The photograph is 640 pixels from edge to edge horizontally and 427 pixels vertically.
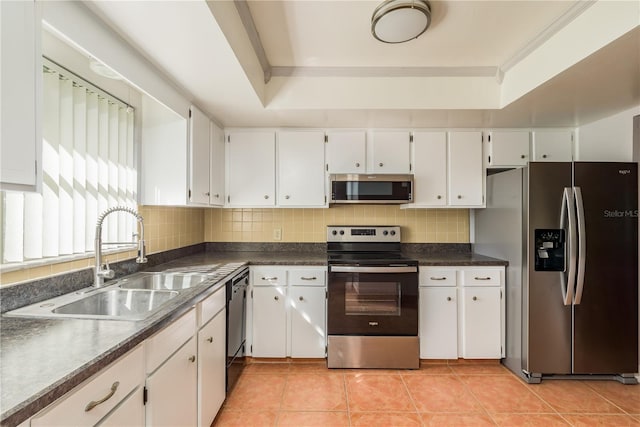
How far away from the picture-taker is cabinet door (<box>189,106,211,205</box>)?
6.97ft

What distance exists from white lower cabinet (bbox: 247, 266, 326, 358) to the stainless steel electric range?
0.12m

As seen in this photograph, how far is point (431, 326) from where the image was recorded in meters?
2.48

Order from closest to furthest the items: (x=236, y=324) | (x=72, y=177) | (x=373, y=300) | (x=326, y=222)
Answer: (x=72, y=177) → (x=236, y=324) → (x=373, y=300) → (x=326, y=222)

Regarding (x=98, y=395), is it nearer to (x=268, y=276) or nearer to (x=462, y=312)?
(x=268, y=276)

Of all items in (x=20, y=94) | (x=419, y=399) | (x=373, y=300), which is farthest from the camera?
(x=373, y=300)

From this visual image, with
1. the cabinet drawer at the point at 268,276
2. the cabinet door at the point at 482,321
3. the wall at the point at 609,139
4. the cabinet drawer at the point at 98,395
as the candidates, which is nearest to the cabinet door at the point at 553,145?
the wall at the point at 609,139

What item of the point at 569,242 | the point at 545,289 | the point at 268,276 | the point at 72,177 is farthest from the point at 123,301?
the point at 569,242

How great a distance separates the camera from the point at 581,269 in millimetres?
2125

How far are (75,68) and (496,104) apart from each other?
2.69m

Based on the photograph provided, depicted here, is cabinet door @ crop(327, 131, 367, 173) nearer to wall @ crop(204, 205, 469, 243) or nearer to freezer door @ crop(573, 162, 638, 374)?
wall @ crop(204, 205, 469, 243)

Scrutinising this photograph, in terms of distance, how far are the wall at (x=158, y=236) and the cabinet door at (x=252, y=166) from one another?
17.6 inches

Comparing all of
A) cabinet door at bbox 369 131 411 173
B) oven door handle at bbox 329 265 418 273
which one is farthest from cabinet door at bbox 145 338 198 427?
cabinet door at bbox 369 131 411 173

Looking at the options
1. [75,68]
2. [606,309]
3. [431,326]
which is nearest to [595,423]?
[606,309]

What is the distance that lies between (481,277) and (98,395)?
2.55 meters
